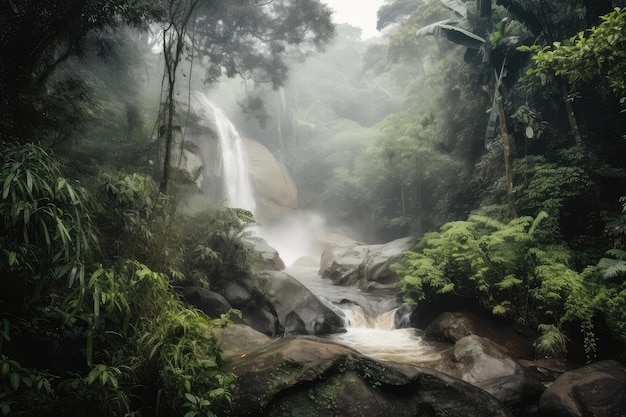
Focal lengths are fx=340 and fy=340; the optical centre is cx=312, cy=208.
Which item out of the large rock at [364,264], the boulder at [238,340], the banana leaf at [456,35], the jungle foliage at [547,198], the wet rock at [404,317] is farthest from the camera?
the large rock at [364,264]

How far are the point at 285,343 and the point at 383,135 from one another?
50.1 ft

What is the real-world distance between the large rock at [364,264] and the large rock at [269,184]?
825cm

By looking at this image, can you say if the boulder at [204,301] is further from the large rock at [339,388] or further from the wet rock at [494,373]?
the wet rock at [494,373]

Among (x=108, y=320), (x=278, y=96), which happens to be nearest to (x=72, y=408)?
(x=108, y=320)

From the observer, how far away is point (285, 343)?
13.8 feet

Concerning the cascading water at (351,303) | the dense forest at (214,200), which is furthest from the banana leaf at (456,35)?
the cascading water at (351,303)

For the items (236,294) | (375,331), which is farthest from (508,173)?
(236,294)

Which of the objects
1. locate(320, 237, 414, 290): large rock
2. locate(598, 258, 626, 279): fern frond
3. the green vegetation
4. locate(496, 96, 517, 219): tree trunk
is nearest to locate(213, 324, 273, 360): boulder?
the green vegetation

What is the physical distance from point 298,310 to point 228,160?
15570 mm

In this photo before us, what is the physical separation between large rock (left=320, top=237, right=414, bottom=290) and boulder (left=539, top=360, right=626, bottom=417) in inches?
308

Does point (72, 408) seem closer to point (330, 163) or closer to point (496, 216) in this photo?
point (496, 216)

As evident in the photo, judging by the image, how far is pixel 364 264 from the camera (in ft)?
49.5

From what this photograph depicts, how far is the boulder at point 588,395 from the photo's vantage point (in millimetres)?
4327

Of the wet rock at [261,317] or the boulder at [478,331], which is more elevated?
the wet rock at [261,317]
